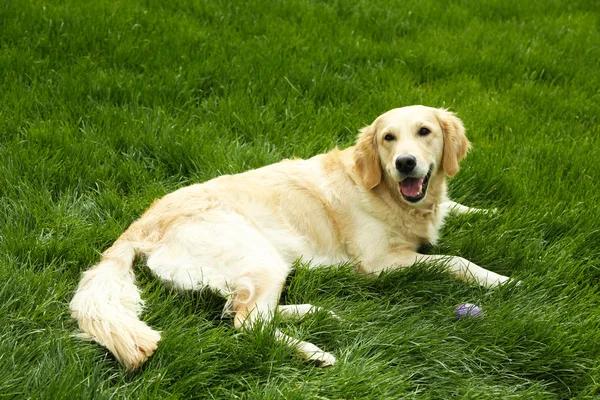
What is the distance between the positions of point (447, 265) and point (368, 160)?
0.79 m

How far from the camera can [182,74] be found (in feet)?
17.9

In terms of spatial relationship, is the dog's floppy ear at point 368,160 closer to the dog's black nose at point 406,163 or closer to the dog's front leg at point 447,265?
the dog's black nose at point 406,163

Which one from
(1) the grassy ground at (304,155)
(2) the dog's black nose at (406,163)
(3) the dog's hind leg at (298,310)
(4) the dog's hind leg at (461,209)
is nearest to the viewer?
(1) the grassy ground at (304,155)

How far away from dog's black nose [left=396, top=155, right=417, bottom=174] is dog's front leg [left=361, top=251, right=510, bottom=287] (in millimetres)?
494

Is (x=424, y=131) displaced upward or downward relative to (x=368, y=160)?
upward

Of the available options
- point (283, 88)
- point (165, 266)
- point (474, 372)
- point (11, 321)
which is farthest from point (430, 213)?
point (11, 321)

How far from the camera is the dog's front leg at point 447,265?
3529 millimetres

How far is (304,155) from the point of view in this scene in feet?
15.6

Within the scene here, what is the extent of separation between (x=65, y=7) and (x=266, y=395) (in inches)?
189

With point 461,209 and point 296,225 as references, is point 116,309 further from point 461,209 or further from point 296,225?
point 461,209

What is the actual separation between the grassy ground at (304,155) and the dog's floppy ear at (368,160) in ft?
1.89

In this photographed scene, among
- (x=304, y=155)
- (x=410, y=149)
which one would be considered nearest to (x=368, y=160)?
(x=410, y=149)

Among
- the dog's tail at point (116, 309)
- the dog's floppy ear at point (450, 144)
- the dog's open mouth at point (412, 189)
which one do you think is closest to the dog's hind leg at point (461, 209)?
the dog's floppy ear at point (450, 144)

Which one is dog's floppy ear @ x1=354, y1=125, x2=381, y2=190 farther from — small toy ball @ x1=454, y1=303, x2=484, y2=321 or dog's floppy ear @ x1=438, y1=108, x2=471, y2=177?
small toy ball @ x1=454, y1=303, x2=484, y2=321
